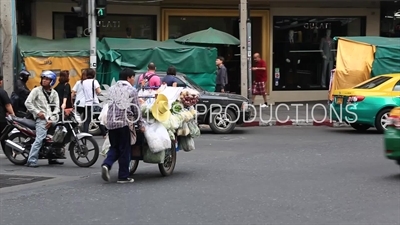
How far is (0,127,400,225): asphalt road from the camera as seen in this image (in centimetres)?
→ 797

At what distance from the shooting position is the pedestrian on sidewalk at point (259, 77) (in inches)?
927

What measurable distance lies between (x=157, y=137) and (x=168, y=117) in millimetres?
424

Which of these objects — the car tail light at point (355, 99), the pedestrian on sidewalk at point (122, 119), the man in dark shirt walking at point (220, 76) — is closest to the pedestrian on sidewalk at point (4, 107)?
the pedestrian on sidewalk at point (122, 119)

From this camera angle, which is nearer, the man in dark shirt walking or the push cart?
the push cart

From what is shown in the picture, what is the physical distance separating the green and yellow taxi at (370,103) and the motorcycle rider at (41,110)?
26.0ft

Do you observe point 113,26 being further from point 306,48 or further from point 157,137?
point 157,137

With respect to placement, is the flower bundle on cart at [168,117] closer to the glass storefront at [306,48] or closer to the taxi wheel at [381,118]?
the taxi wheel at [381,118]

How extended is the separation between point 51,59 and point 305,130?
314 inches

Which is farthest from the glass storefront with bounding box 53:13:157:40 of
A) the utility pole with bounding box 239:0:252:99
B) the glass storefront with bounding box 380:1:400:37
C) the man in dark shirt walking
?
the glass storefront with bounding box 380:1:400:37

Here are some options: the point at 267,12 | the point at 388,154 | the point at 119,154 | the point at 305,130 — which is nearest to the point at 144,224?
the point at 119,154

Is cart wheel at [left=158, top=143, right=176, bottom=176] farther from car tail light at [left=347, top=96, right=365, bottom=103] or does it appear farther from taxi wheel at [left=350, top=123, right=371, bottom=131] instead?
taxi wheel at [left=350, top=123, right=371, bottom=131]

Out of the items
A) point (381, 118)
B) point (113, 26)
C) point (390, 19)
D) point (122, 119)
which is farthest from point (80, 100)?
point (390, 19)

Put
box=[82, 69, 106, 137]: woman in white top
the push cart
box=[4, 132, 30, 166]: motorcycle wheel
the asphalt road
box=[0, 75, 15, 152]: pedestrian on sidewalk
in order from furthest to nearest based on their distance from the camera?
box=[82, 69, 106, 137]: woman in white top
box=[0, 75, 15, 152]: pedestrian on sidewalk
box=[4, 132, 30, 166]: motorcycle wheel
the push cart
the asphalt road

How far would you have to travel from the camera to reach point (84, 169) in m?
12.0
